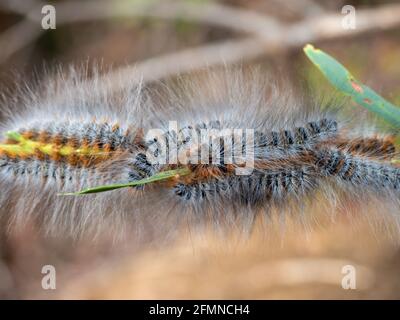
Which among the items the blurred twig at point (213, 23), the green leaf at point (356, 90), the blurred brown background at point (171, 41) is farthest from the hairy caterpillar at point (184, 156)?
the blurred twig at point (213, 23)

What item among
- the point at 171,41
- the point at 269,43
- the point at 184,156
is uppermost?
the point at 171,41

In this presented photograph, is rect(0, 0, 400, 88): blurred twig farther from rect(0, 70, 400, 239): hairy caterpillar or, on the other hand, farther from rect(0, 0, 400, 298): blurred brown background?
rect(0, 70, 400, 239): hairy caterpillar

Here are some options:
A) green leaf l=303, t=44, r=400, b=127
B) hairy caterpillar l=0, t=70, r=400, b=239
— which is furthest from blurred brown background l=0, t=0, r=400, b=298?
green leaf l=303, t=44, r=400, b=127

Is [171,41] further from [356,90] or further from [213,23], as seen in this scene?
[356,90]

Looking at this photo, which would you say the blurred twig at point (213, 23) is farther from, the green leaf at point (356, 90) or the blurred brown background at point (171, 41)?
the green leaf at point (356, 90)

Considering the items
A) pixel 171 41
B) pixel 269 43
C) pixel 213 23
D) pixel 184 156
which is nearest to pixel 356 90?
pixel 184 156
